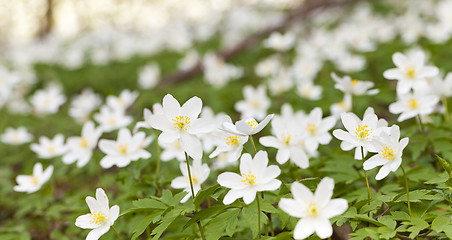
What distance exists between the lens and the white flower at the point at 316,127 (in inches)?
83.9

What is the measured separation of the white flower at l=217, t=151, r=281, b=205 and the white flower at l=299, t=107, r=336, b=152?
644mm

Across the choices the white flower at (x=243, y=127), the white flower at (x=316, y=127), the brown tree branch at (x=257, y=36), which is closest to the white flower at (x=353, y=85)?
the white flower at (x=316, y=127)

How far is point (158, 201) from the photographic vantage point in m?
1.68

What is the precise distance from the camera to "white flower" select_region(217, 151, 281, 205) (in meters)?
1.50

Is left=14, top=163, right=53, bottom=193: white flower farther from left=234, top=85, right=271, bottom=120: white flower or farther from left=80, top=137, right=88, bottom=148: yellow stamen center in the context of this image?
left=234, top=85, right=271, bottom=120: white flower

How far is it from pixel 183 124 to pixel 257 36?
17.4 feet

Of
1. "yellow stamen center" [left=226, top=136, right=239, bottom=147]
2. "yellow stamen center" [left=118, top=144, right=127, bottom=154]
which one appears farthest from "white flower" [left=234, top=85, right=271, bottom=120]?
"yellow stamen center" [left=226, top=136, right=239, bottom=147]

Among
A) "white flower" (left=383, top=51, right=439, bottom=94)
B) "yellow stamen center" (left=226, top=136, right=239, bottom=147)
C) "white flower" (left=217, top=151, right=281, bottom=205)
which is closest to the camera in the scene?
"white flower" (left=217, top=151, right=281, bottom=205)

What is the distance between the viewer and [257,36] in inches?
266

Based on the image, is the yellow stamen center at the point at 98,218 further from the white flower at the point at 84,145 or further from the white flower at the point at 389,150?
the white flower at the point at 389,150

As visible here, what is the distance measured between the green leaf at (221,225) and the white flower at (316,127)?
75 centimetres

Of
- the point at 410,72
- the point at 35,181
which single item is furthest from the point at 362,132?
the point at 35,181

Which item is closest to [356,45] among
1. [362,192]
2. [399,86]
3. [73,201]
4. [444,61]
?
[444,61]

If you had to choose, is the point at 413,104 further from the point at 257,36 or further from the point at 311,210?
the point at 257,36
